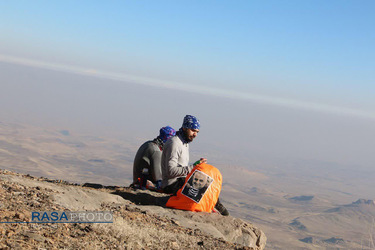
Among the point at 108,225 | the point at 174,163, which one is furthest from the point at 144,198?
the point at 108,225

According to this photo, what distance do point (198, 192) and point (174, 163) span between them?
86 centimetres

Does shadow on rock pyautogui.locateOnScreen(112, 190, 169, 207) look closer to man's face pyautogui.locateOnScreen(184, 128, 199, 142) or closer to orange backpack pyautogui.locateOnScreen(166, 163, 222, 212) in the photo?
orange backpack pyautogui.locateOnScreen(166, 163, 222, 212)

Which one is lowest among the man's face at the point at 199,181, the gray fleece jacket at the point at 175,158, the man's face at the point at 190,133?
the man's face at the point at 199,181

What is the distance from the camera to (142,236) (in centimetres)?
548

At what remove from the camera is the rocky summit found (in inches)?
179

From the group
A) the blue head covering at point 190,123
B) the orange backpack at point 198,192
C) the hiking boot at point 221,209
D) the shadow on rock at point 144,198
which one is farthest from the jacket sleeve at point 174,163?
the hiking boot at point 221,209

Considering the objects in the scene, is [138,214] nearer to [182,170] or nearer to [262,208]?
[182,170]

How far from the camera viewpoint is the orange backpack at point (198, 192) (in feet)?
25.8

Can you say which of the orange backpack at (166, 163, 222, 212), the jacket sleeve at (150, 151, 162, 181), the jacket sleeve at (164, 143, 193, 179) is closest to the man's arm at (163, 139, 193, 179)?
the jacket sleeve at (164, 143, 193, 179)

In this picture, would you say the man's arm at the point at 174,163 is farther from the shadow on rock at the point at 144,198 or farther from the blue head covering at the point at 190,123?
the shadow on rock at the point at 144,198

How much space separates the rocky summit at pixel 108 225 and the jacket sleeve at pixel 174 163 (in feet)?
2.34

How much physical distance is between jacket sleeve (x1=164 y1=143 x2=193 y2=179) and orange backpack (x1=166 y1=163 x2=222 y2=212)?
0.92ft

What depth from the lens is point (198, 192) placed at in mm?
7883

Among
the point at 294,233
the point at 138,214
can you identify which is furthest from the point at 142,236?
the point at 294,233
